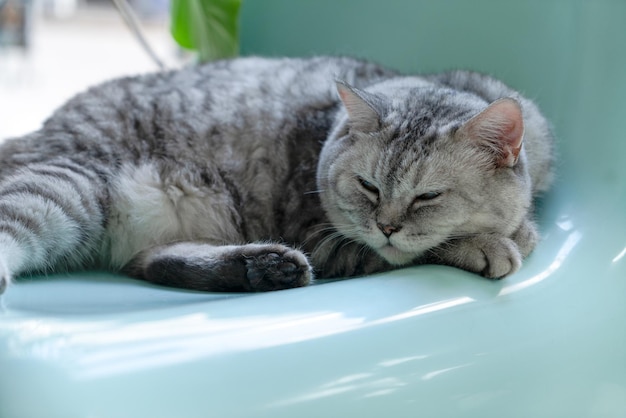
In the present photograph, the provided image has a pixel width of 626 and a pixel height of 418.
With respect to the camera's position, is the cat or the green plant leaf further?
the green plant leaf

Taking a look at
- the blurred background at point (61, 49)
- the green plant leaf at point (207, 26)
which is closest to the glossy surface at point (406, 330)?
the green plant leaf at point (207, 26)

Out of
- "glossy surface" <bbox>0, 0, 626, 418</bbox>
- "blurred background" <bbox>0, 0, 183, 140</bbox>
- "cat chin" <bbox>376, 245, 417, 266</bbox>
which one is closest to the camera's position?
"glossy surface" <bbox>0, 0, 626, 418</bbox>

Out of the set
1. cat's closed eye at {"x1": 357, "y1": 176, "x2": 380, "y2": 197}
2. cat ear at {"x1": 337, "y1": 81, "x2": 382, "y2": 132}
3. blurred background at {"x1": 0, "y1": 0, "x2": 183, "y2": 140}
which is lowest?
blurred background at {"x1": 0, "y1": 0, "x2": 183, "y2": 140}

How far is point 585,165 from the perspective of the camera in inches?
58.7

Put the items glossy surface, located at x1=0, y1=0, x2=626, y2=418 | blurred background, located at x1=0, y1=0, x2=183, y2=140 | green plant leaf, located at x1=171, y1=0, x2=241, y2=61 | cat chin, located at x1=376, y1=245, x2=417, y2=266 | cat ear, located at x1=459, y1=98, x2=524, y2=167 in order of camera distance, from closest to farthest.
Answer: glossy surface, located at x1=0, y1=0, x2=626, y2=418 → cat ear, located at x1=459, y1=98, x2=524, y2=167 → cat chin, located at x1=376, y1=245, x2=417, y2=266 → green plant leaf, located at x1=171, y1=0, x2=241, y2=61 → blurred background, located at x1=0, y1=0, x2=183, y2=140

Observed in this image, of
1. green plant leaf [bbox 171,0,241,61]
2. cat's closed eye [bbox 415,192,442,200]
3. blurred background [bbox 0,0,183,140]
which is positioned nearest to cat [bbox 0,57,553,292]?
cat's closed eye [bbox 415,192,442,200]

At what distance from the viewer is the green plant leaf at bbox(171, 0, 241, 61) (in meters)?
2.23

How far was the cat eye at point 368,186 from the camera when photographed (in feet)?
4.48

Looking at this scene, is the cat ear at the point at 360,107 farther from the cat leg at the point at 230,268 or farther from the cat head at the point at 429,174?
the cat leg at the point at 230,268

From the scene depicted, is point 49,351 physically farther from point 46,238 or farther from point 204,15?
point 204,15

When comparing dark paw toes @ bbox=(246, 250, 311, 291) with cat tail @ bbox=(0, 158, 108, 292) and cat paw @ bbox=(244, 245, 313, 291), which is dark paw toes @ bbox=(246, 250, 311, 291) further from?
cat tail @ bbox=(0, 158, 108, 292)

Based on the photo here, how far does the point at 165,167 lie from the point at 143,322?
0.70m

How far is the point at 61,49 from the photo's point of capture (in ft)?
18.2

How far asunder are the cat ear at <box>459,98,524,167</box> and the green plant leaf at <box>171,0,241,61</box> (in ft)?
3.89
